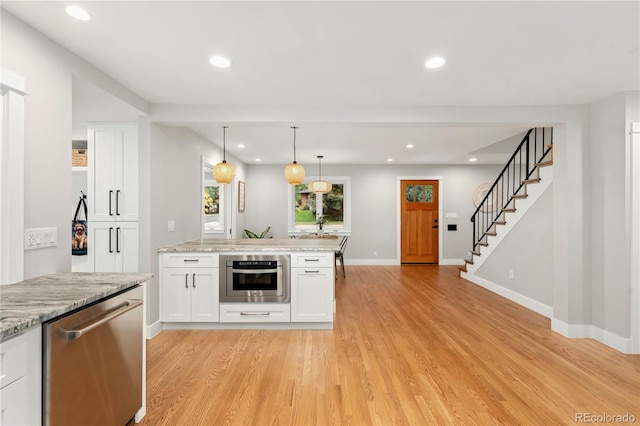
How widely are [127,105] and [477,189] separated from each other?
Answer: 23.7 ft

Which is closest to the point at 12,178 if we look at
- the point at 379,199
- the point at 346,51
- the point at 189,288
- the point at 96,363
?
the point at 96,363

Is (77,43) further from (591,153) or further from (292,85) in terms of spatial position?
(591,153)

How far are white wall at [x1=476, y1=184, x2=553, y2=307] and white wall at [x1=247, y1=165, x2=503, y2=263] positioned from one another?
2.60 m

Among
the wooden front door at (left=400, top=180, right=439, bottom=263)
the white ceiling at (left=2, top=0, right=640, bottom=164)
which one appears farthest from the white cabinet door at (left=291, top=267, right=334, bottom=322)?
the wooden front door at (left=400, top=180, right=439, bottom=263)

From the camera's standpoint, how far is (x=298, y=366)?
8.15 feet

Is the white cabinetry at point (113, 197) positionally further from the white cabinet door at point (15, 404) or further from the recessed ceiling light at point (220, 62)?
the white cabinet door at point (15, 404)

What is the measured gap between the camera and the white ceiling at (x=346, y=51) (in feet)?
5.54

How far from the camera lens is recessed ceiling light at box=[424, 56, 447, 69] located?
221 centimetres

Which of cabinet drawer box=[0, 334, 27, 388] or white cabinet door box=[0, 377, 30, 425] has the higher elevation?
cabinet drawer box=[0, 334, 27, 388]

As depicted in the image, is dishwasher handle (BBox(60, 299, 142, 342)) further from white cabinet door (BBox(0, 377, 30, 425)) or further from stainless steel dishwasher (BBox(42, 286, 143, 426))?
white cabinet door (BBox(0, 377, 30, 425))

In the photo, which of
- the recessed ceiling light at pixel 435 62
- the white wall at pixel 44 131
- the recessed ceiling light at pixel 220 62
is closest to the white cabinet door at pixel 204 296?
the white wall at pixel 44 131

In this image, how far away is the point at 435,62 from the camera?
2258mm

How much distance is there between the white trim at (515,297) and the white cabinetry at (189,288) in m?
4.04

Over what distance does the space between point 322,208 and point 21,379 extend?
6.40 meters
